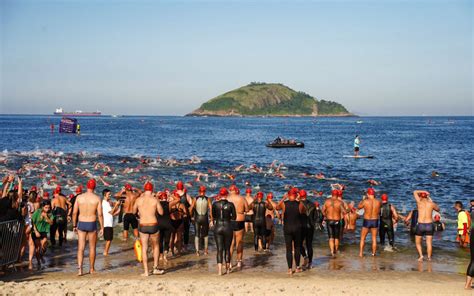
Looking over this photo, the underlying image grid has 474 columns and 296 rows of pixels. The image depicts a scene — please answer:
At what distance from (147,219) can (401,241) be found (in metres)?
9.50

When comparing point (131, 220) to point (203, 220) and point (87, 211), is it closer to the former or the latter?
point (203, 220)

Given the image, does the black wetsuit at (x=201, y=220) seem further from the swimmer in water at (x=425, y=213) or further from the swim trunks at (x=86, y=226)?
the swimmer in water at (x=425, y=213)

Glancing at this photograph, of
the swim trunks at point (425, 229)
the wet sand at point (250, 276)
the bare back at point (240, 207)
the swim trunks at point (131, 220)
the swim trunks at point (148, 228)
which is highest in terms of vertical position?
the bare back at point (240, 207)

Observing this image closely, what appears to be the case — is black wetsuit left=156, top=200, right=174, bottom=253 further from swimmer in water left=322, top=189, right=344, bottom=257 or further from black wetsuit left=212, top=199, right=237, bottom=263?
swimmer in water left=322, top=189, right=344, bottom=257

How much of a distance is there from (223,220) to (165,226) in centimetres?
192

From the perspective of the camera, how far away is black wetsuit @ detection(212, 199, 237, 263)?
1209cm

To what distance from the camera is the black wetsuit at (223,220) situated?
39.7ft

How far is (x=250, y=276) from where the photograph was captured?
40.5 feet

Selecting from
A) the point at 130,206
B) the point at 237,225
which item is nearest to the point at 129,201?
the point at 130,206

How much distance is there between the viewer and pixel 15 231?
11984 millimetres

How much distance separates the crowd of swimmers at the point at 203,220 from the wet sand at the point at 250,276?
362 millimetres

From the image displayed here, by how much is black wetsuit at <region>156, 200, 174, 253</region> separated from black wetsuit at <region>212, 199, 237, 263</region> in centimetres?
166

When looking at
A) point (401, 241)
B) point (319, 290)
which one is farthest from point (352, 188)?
point (319, 290)

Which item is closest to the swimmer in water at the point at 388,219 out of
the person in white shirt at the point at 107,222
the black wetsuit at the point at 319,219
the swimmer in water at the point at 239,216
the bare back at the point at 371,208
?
the bare back at the point at 371,208
